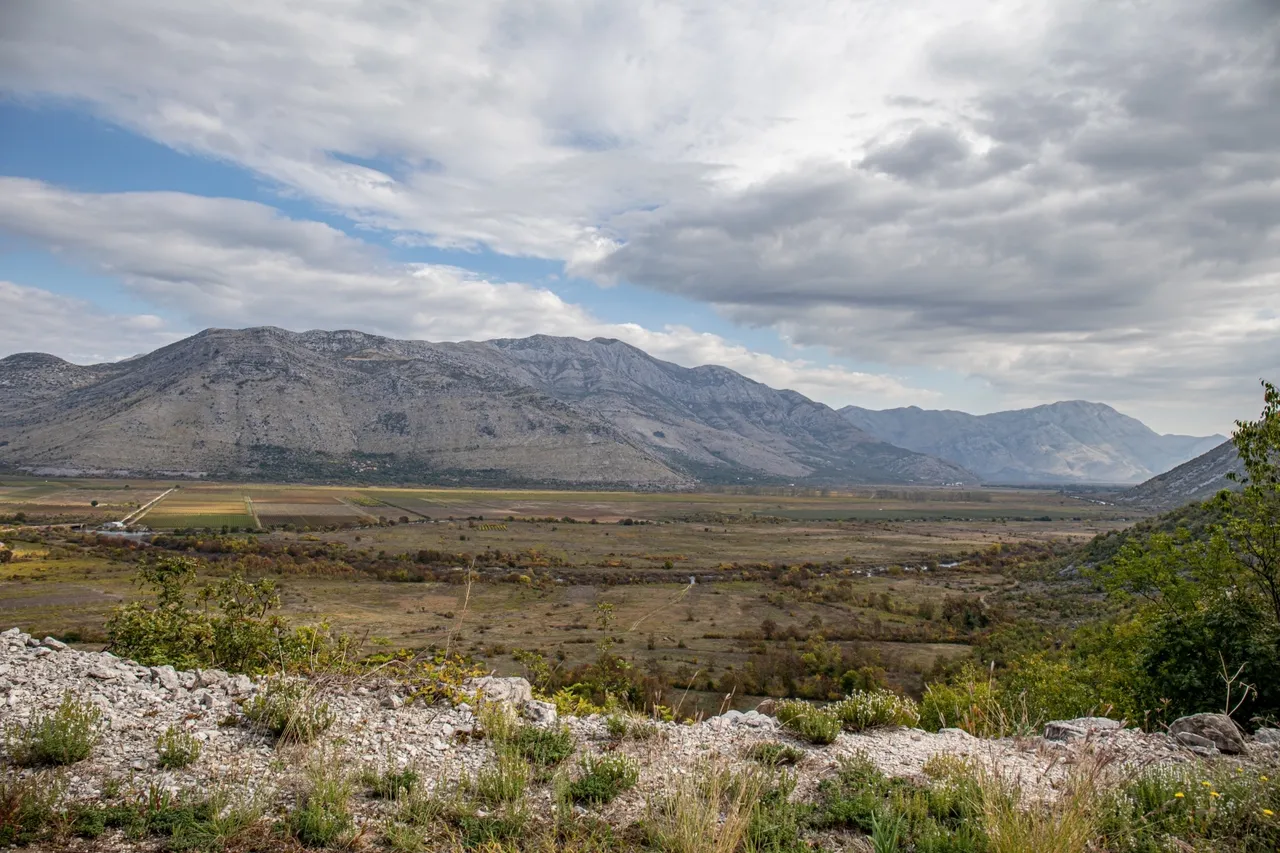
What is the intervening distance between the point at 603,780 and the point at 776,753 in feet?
6.85

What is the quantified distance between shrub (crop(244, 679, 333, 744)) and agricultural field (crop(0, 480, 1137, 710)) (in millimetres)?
1898

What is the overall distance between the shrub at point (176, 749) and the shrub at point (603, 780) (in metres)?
3.94

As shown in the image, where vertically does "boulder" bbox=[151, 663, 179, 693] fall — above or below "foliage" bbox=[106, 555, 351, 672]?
above

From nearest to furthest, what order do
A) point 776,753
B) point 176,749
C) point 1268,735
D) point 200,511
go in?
point 176,749 → point 776,753 → point 1268,735 → point 200,511

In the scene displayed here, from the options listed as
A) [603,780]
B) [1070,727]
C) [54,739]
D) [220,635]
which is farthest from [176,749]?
[1070,727]

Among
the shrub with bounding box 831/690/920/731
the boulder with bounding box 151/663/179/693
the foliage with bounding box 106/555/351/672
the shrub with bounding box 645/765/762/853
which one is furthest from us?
the foliage with bounding box 106/555/351/672

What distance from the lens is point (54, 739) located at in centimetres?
632

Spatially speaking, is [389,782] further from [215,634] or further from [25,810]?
[215,634]

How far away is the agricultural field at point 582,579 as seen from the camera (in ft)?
127

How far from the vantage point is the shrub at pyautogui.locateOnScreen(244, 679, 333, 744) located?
23.9ft

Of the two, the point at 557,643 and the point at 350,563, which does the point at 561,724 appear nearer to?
the point at 557,643

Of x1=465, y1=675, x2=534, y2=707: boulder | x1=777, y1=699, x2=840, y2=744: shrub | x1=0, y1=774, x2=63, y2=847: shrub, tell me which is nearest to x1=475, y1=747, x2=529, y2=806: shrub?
x1=465, y1=675, x2=534, y2=707: boulder

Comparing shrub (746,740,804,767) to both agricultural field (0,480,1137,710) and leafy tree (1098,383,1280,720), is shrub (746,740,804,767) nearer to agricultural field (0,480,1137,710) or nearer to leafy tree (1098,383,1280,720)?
agricultural field (0,480,1137,710)

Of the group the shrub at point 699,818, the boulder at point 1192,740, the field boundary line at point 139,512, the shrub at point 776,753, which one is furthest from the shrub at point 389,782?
the field boundary line at point 139,512
